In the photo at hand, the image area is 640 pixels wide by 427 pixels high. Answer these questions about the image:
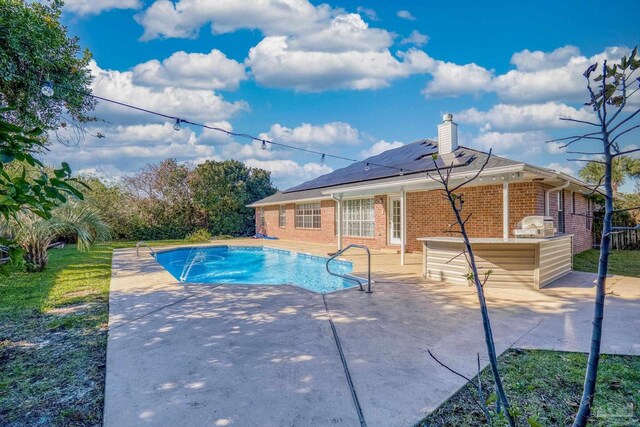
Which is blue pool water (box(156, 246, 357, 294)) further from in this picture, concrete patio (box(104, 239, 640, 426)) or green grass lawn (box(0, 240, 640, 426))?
green grass lawn (box(0, 240, 640, 426))

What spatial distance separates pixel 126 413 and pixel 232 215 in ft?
74.6

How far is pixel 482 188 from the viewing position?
10383 millimetres

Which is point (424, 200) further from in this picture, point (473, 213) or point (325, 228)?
point (325, 228)

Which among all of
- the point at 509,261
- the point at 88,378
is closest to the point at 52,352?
the point at 88,378

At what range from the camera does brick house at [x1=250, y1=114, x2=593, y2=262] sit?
8.88 meters

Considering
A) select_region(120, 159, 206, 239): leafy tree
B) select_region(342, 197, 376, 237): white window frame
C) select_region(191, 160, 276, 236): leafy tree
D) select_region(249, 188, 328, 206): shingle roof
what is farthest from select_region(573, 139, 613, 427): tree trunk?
select_region(191, 160, 276, 236): leafy tree

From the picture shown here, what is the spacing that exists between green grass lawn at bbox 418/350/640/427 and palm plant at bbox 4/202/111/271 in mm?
10145

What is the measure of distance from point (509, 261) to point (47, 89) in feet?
31.6

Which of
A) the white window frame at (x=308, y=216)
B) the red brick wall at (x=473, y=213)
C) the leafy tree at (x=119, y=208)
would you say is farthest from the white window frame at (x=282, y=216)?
the leafy tree at (x=119, y=208)

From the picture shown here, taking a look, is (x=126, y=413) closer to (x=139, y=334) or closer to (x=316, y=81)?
(x=139, y=334)

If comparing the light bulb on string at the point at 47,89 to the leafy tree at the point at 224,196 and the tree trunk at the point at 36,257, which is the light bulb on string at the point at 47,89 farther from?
the leafy tree at the point at 224,196

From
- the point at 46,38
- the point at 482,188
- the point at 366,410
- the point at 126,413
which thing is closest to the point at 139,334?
the point at 126,413

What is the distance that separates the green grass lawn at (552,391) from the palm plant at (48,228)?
1014cm

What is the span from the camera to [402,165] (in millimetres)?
13375
